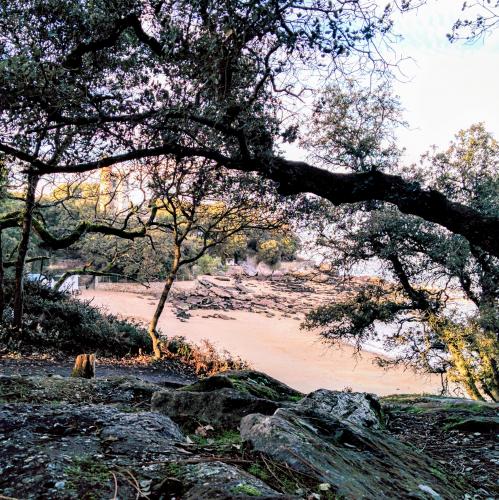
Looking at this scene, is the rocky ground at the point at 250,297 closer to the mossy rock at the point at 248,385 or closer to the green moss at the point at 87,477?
the mossy rock at the point at 248,385

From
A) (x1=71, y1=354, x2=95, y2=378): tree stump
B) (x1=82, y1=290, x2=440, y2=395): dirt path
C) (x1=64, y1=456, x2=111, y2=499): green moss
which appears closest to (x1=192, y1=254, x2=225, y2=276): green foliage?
(x1=82, y1=290, x2=440, y2=395): dirt path

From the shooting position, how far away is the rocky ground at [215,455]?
1.96 meters

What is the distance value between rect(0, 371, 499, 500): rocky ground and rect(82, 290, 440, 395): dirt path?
12634mm

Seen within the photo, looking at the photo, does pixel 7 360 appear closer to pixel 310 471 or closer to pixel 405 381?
pixel 310 471

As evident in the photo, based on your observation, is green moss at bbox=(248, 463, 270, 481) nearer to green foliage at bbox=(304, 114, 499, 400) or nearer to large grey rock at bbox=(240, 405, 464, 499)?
large grey rock at bbox=(240, 405, 464, 499)

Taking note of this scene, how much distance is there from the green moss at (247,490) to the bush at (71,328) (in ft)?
42.1

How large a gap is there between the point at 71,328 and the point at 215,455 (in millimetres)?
13967

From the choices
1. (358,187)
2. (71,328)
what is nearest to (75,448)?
(358,187)

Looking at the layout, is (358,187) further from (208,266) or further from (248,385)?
(208,266)

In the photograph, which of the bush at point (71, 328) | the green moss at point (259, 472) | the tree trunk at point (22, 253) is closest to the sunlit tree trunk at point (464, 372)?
the bush at point (71, 328)

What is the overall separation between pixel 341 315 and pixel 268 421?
11.3 meters

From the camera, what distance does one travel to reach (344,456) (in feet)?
9.13

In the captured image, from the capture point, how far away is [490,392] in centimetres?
1230

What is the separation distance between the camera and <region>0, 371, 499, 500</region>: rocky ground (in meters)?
1.96
